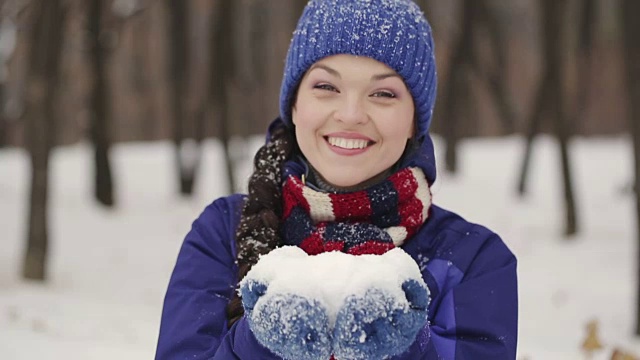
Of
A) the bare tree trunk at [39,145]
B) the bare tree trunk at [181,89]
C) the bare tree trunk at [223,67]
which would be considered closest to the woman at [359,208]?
the bare tree trunk at [39,145]

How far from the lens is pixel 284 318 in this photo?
1.29 metres

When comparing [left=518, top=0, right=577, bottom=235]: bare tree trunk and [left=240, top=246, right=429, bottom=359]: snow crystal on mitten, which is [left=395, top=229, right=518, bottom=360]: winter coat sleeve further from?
[left=518, top=0, right=577, bottom=235]: bare tree trunk

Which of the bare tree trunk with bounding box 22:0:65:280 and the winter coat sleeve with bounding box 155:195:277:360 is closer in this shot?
the winter coat sleeve with bounding box 155:195:277:360

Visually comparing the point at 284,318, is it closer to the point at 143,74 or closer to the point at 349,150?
the point at 349,150

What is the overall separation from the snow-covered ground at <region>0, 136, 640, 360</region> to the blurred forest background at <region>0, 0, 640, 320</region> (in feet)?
1.74

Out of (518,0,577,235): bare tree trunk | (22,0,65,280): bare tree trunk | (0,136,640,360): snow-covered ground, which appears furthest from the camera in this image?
(518,0,577,235): bare tree trunk

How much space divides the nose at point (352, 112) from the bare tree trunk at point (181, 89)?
32.6 ft

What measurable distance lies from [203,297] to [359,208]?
0.40 metres

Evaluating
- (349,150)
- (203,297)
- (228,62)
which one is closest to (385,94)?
(349,150)

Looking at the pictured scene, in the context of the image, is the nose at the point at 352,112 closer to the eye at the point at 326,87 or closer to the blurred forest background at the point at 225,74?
the eye at the point at 326,87

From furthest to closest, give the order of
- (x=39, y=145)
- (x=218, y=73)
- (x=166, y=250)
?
(x=218, y=73) < (x=166, y=250) < (x=39, y=145)

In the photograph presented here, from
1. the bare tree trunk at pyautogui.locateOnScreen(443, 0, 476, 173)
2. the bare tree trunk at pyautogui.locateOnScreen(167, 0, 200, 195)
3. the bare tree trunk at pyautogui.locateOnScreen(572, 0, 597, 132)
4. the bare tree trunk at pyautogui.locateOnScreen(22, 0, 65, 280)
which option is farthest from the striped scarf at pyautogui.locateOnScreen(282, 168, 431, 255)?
the bare tree trunk at pyautogui.locateOnScreen(443, 0, 476, 173)

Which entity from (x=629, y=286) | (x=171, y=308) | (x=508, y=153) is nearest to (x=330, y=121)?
(x=171, y=308)

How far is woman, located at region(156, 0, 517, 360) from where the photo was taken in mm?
1670
